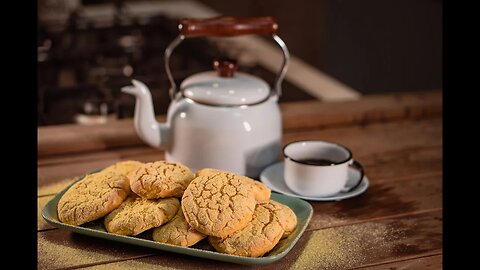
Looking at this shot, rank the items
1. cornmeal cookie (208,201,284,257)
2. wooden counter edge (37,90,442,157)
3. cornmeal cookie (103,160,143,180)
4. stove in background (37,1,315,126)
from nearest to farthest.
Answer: cornmeal cookie (208,201,284,257) → cornmeal cookie (103,160,143,180) → wooden counter edge (37,90,442,157) → stove in background (37,1,315,126)

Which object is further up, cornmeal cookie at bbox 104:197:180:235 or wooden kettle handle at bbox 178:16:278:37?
wooden kettle handle at bbox 178:16:278:37

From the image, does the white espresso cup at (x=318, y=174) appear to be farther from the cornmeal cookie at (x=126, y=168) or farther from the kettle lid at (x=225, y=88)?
the cornmeal cookie at (x=126, y=168)

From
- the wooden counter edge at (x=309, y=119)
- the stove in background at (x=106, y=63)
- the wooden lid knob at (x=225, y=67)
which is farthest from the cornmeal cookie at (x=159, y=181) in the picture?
the stove in background at (x=106, y=63)

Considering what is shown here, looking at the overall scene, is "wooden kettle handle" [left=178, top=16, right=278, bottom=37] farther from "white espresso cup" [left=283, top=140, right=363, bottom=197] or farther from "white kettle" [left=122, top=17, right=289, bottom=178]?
"white espresso cup" [left=283, top=140, right=363, bottom=197]

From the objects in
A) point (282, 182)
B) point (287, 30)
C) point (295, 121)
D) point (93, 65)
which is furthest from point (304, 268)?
point (287, 30)

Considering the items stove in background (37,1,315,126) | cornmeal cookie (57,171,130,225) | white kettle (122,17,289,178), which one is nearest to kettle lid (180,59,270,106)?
white kettle (122,17,289,178)

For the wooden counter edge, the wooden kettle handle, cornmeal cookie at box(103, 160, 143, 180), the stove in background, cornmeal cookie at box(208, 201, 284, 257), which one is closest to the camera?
cornmeal cookie at box(208, 201, 284, 257)
